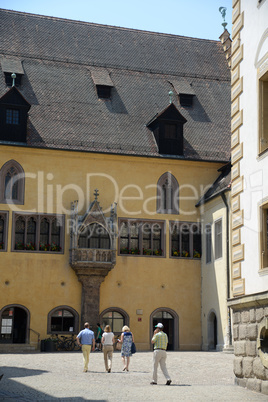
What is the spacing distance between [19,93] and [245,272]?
20.9 meters

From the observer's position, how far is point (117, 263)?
3328cm

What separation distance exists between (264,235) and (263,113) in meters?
2.82

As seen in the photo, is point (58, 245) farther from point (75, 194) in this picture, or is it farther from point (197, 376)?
point (197, 376)

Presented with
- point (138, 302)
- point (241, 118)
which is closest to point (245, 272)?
point (241, 118)

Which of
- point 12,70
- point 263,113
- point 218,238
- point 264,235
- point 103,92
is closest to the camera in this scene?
point 264,235

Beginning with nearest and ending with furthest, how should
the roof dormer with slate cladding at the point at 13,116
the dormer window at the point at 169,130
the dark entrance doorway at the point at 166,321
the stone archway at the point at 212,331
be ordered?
the stone archway at the point at 212,331 → the roof dormer with slate cladding at the point at 13,116 → the dark entrance doorway at the point at 166,321 → the dormer window at the point at 169,130

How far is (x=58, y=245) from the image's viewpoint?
32.8m

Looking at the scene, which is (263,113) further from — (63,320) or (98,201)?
(63,320)

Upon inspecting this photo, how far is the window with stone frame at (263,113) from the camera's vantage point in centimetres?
1535

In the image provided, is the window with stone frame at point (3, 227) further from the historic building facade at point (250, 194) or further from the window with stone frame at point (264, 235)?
the window with stone frame at point (264, 235)

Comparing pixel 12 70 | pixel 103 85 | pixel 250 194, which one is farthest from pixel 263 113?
pixel 12 70

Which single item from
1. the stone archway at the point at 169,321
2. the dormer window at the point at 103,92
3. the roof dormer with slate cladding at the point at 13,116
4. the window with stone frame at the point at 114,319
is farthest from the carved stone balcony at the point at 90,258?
the dormer window at the point at 103,92

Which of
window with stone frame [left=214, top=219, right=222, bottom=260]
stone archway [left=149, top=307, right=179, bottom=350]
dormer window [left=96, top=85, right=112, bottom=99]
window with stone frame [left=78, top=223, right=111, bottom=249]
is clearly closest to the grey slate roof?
dormer window [left=96, top=85, right=112, bottom=99]

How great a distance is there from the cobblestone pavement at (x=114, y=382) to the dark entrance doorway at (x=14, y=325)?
23.1 feet
